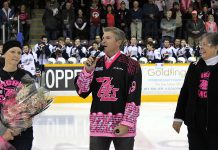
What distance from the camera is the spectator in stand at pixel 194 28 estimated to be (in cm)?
1747

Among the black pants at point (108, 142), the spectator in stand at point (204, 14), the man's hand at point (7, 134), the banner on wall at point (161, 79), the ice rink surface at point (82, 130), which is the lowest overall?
the ice rink surface at point (82, 130)

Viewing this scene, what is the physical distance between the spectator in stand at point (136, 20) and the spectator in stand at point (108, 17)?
697 millimetres

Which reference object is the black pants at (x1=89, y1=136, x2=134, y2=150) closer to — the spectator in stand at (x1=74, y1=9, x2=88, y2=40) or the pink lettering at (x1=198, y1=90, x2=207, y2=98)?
the pink lettering at (x1=198, y1=90, x2=207, y2=98)

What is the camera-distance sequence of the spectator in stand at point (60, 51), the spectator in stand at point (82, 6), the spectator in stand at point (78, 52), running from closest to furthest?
the spectator in stand at point (60, 51)
the spectator in stand at point (78, 52)
the spectator in stand at point (82, 6)

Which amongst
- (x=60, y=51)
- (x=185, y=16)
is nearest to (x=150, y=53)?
(x=60, y=51)

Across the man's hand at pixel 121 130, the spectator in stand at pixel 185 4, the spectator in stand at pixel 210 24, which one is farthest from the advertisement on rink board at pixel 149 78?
the man's hand at pixel 121 130

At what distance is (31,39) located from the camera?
18.7 m

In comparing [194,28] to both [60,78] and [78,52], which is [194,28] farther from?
[60,78]

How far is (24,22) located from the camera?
1722 centimetres

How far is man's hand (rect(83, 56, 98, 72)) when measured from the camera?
3.76 metres

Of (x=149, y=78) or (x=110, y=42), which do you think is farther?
(x=149, y=78)

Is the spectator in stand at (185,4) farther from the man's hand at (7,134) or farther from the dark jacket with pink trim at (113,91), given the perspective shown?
the man's hand at (7,134)

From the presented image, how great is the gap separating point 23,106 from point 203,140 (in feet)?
5.49

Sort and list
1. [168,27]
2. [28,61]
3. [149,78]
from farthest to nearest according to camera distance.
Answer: [168,27], [28,61], [149,78]
